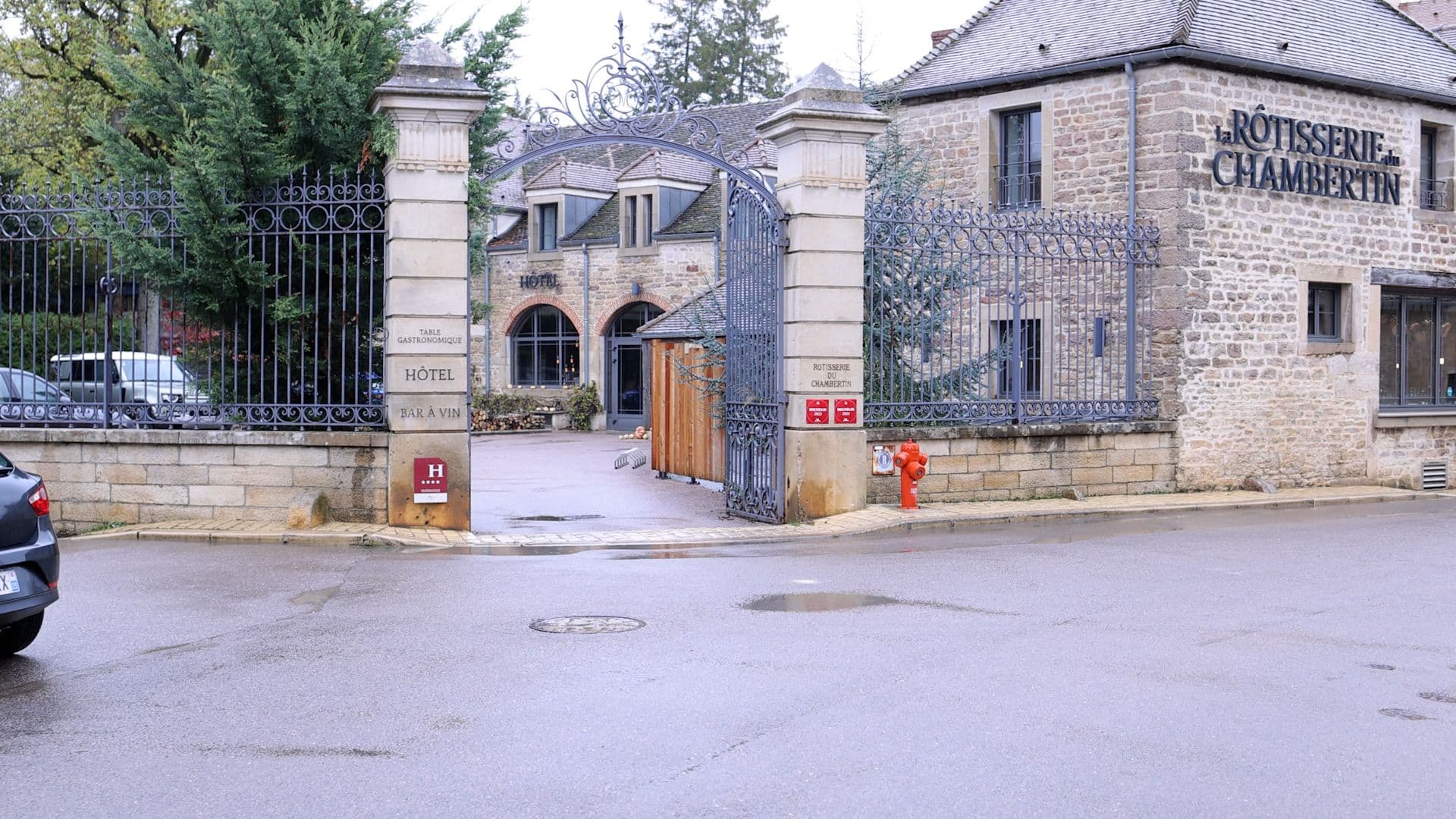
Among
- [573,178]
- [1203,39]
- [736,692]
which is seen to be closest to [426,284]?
[736,692]

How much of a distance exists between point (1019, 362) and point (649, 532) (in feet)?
16.2

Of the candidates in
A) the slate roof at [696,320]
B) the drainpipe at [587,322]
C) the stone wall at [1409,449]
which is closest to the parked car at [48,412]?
the slate roof at [696,320]

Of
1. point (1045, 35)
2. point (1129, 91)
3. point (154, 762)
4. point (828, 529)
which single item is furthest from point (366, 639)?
point (1045, 35)

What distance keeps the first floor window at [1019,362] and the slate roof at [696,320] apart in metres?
3.34

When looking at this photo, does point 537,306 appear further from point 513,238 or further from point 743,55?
point 743,55

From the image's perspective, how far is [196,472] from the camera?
13.1 meters

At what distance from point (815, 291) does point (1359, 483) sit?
32.2 feet

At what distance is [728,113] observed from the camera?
128 feet

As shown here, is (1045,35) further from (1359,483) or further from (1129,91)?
(1359,483)

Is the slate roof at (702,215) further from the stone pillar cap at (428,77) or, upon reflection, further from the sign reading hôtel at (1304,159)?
the stone pillar cap at (428,77)

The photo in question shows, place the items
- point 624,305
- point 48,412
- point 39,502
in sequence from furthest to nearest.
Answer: point 624,305, point 48,412, point 39,502

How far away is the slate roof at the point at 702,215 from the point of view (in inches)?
1393

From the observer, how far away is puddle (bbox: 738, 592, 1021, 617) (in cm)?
892

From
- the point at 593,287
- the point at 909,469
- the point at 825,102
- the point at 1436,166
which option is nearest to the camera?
the point at 825,102
